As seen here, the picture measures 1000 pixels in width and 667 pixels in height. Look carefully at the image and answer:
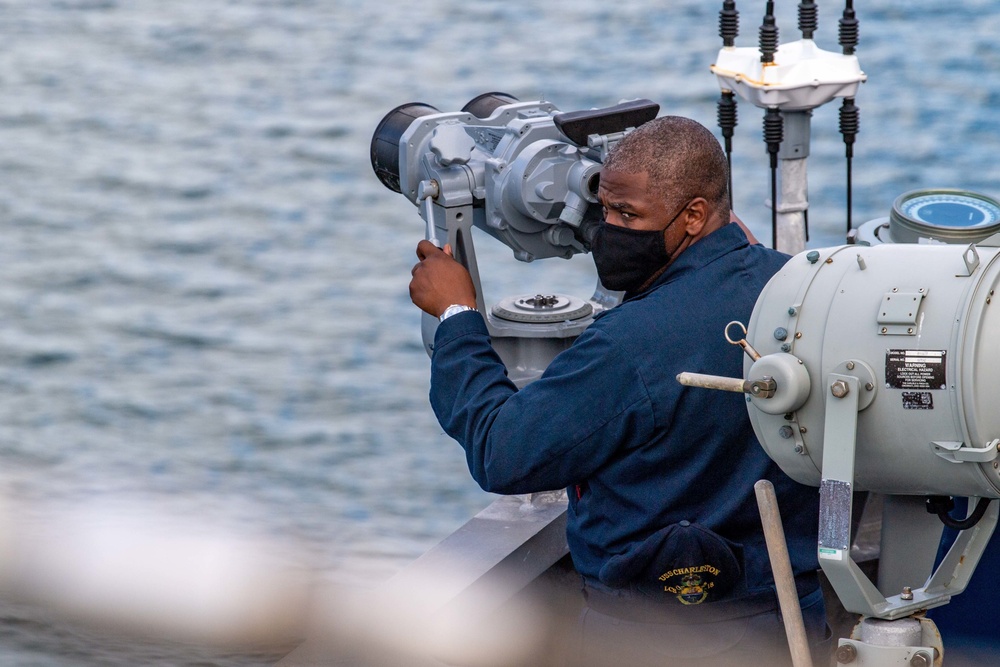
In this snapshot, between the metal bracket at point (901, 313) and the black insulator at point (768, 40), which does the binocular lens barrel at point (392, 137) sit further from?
the metal bracket at point (901, 313)

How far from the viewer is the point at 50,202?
928 cm

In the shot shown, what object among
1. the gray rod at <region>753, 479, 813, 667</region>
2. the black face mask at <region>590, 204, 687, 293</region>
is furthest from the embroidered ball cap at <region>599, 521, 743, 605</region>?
the black face mask at <region>590, 204, 687, 293</region>

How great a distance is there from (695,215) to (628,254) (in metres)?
0.11

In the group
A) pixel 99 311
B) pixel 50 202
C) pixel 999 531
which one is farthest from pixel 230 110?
pixel 999 531

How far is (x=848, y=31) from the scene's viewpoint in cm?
352

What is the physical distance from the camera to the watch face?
A: 9.33 ft

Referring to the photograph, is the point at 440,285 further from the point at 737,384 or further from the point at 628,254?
the point at 737,384

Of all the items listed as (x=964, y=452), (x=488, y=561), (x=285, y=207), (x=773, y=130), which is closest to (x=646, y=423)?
Answer: (x=964, y=452)

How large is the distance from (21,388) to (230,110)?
10.5 feet

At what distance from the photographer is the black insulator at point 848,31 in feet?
11.5

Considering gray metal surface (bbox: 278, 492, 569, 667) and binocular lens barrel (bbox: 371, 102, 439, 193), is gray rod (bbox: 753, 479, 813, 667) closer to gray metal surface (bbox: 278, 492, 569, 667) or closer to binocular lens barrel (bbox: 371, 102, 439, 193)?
gray metal surface (bbox: 278, 492, 569, 667)

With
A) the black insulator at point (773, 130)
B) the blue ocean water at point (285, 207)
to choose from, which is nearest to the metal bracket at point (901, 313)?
the black insulator at point (773, 130)

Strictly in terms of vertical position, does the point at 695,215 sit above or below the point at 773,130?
above

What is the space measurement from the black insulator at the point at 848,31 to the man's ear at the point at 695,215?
168 centimetres
